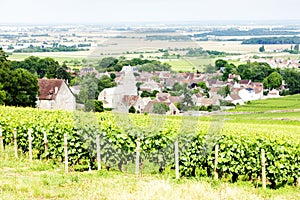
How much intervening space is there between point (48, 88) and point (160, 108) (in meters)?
46.1

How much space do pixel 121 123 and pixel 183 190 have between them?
7.43 feet

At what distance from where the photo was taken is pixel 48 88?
54094 mm

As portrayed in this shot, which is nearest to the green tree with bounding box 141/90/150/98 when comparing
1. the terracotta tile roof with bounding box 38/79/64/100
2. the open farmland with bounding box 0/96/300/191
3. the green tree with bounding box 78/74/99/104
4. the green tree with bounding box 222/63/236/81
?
the green tree with bounding box 78/74/99/104

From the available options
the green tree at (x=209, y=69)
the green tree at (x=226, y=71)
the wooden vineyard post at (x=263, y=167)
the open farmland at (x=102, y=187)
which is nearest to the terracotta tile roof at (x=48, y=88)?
the green tree at (x=226, y=71)

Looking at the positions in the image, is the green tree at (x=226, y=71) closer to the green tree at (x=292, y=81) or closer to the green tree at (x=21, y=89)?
the green tree at (x=292, y=81)

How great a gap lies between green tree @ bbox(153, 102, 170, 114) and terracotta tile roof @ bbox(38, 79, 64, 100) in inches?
1697

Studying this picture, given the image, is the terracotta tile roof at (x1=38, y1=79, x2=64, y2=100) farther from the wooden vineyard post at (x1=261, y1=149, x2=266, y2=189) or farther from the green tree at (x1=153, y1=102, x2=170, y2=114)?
the green tree at (x1=153, y1=102, x2=170, y2=114)

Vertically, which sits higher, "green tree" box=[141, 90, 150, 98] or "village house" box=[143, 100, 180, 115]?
"green tree" box=[141, 90, 150, 98]

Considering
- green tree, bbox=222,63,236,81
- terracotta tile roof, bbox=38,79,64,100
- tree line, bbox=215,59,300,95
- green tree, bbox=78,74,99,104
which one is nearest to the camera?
green tree, bbox=78,74,99,104

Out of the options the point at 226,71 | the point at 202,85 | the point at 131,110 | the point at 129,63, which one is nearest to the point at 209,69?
the point at 202,85

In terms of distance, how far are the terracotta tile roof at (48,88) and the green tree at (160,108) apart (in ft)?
141

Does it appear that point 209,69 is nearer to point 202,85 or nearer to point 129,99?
point 202,85

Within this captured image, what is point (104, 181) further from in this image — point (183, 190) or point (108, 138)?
point (183, 190)

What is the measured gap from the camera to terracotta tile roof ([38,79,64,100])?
52.2 meters
